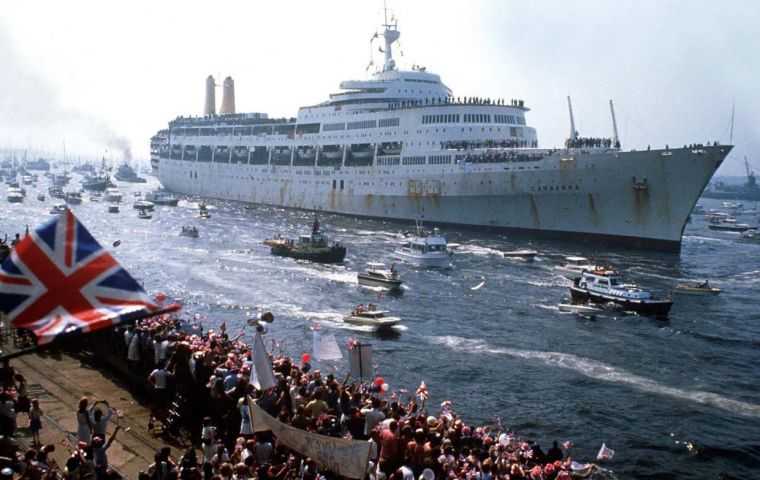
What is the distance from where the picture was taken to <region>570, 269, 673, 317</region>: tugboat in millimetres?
35188

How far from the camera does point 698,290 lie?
4091cm

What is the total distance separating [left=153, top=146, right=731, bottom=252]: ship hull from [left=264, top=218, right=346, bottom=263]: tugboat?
1714 centimetres

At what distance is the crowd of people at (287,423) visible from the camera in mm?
9711

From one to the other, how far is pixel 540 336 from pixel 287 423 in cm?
2209

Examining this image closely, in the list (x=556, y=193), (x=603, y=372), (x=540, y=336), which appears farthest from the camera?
(x=556, y=193)

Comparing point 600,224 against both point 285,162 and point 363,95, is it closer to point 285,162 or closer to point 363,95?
point 363,95

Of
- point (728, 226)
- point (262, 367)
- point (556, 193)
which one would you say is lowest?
point (262, 367)

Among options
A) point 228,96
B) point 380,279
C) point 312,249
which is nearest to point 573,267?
point 380,279

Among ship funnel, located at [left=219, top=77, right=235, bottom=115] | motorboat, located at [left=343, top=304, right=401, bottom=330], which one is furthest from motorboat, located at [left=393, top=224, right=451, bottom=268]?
ship funnel, located at [left=219, top=77, right=235, bottom=115]

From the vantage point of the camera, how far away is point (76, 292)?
20.4ft

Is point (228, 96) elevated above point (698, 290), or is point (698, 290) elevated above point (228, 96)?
point (228, 96)

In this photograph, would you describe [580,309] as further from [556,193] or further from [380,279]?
[556,193]

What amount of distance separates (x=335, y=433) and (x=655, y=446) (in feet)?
39.7

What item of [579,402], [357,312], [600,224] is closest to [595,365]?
[579,402]
